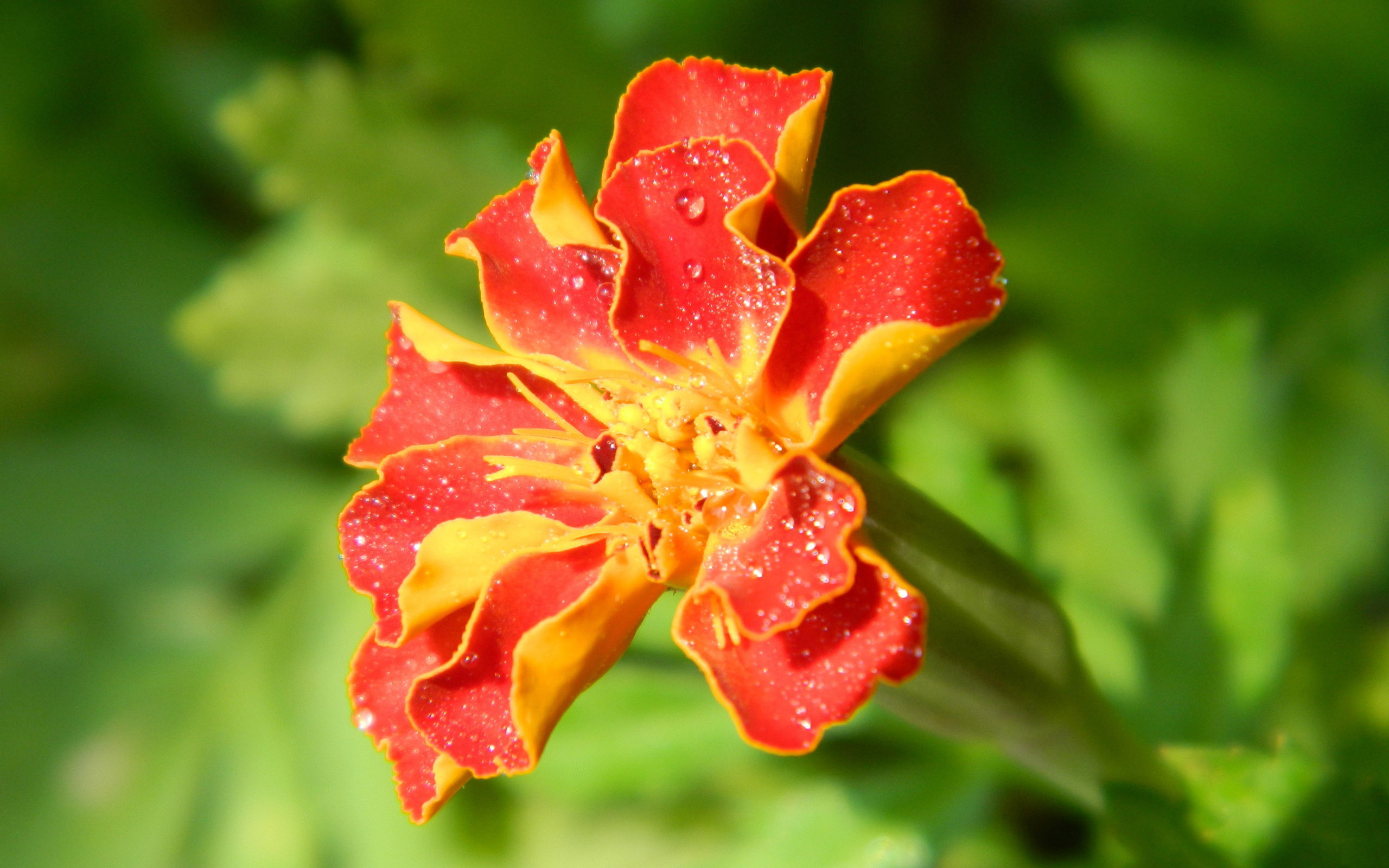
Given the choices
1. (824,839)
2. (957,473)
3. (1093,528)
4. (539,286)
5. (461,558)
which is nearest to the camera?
(461,558)

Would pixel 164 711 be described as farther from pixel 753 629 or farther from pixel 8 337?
pixel 753 629

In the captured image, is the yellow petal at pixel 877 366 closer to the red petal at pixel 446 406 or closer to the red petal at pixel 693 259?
the red petal at pixel 693 259

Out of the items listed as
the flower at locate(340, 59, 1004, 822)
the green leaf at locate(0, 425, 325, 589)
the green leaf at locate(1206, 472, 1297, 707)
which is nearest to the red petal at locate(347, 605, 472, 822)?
the flower at locate(340, 59, 1004, 822)

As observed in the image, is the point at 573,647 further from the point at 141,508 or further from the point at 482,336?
the point at 141,508

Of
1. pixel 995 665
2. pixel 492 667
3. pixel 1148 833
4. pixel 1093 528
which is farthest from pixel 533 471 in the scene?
pixel 1093 528

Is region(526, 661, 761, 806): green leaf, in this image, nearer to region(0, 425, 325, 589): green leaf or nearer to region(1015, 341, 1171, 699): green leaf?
region(1015, 341, 1171, 699): green leaf

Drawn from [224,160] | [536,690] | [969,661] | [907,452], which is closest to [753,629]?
[536,690]

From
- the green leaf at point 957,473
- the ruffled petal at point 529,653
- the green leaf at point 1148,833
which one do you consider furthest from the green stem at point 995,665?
the green leaf at point 957,473
